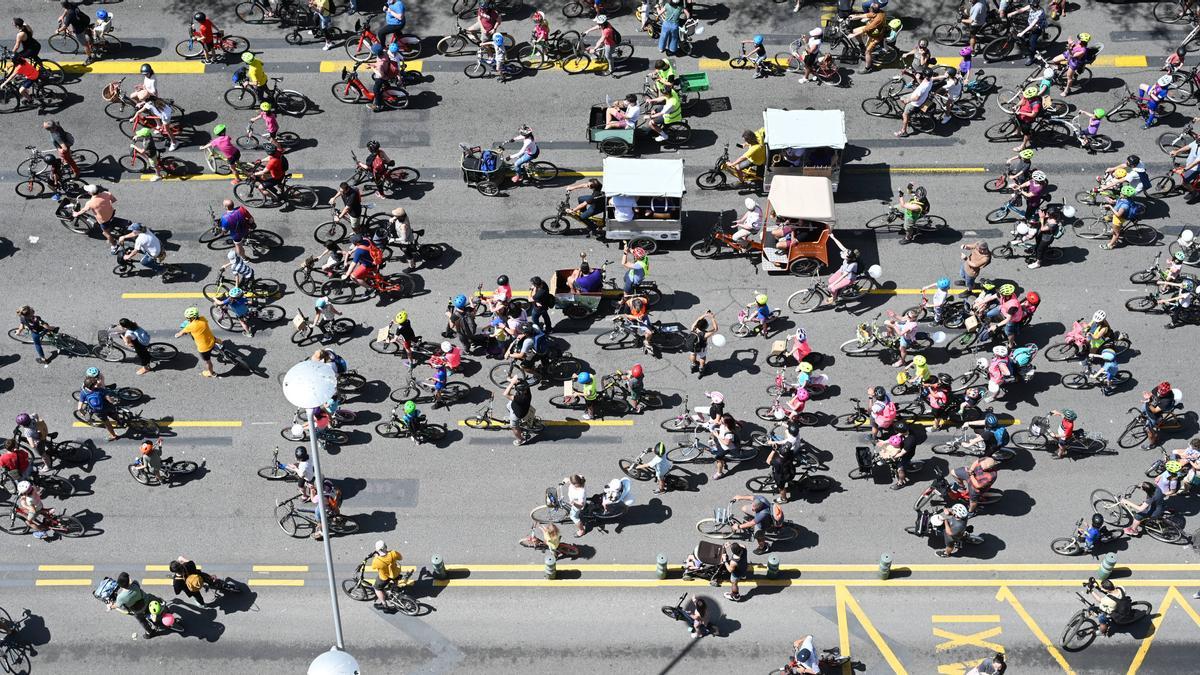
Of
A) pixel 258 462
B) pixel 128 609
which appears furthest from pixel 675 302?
pixel 128 609

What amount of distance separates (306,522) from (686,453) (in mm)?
8774

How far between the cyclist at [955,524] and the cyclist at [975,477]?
1.84ft

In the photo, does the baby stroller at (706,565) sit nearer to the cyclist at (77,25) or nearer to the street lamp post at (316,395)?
the street lamp post at (316,395)

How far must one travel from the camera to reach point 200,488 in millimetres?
29688

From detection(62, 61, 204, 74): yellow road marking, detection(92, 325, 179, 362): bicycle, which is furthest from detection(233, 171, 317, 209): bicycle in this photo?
detection(62, 61, 204, 74): yellow road marking

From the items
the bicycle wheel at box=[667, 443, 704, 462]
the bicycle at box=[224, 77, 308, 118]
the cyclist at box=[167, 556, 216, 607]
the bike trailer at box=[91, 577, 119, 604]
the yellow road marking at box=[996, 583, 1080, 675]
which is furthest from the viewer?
the bicycle at box=[224, 77, 308, 118]

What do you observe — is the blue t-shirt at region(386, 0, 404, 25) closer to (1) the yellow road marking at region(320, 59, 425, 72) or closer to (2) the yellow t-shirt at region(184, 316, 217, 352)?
(1) the yellow road marking at region(320, 59, 425, 72)

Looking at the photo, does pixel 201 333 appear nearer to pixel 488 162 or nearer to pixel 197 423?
pixel 197 423

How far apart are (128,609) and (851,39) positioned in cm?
2544

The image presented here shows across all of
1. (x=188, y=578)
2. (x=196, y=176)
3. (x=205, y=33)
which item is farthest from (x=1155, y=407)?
(x=205, y=33)

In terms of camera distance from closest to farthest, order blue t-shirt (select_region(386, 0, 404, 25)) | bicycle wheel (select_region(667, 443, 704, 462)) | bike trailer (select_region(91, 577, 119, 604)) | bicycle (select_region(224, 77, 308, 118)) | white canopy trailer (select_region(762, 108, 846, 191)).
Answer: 1. bike trailer (select_region(91, 577, 119, 604))
2. bicycle wheel (select_region(667, 443, 704, 462))
3. white canopy trailer (select_region(762, 108, 846, 191))
4. bicycle (select_region(224, 77, 308, 118))
5. blue t-shirt (select_region(386, 0, 404, 25))

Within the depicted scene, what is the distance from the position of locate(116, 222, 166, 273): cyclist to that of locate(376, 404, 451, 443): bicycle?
7889mm

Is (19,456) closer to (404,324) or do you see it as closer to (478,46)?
(404,324)

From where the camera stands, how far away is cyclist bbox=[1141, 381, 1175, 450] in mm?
29172
